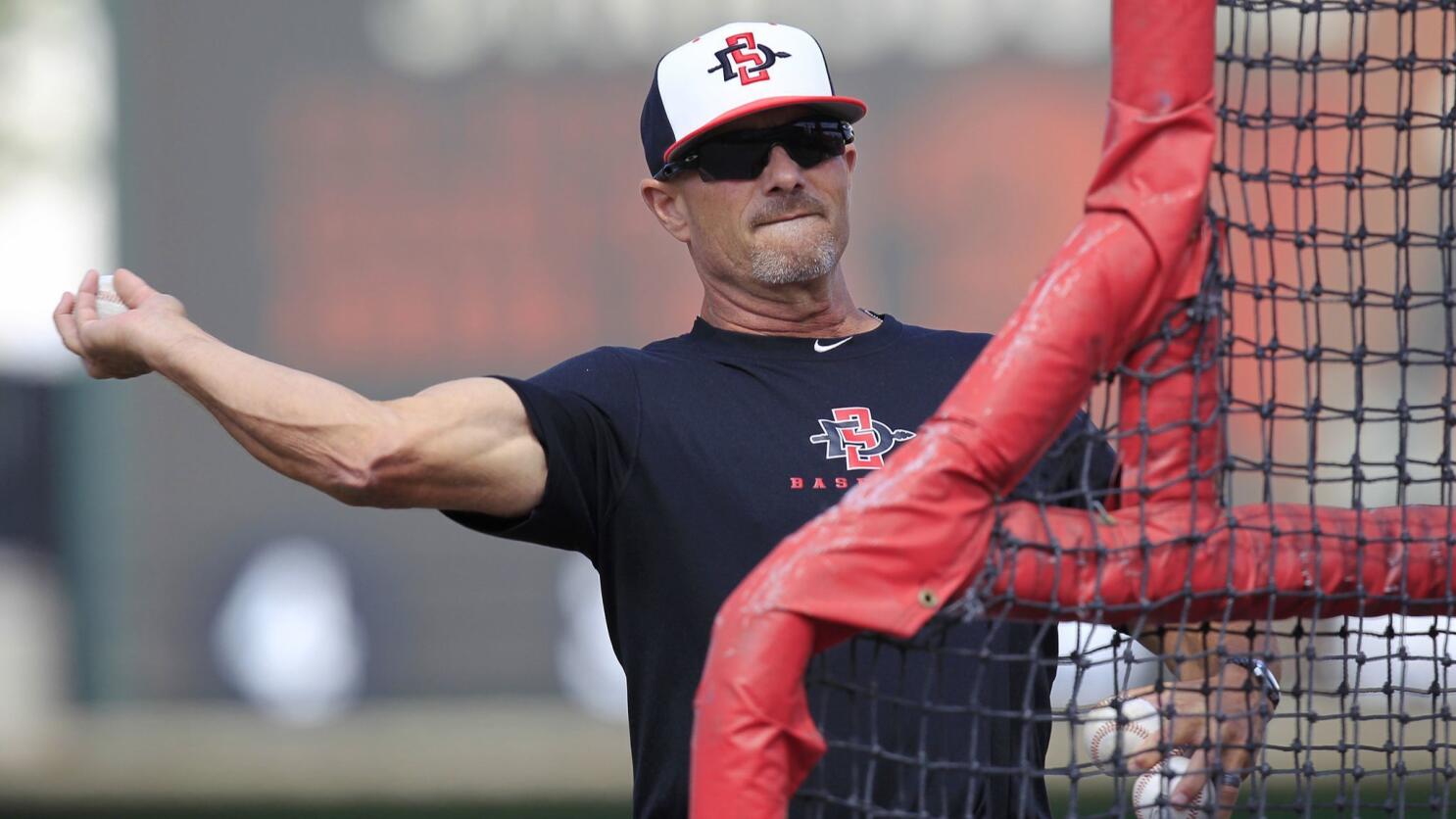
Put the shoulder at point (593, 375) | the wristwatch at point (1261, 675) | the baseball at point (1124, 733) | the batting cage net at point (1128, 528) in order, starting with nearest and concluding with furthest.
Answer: the batting cage net at point (1128, 528)
the baseball at point (1124, 733)
the wristwatch at point (1261, 675)
the shoulder at point (593, 375)

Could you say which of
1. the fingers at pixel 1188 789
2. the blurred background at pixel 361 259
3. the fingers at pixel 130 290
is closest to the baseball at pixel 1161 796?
the fingers at pixel 1188 789

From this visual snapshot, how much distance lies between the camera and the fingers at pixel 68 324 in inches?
83.1

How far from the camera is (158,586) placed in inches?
233

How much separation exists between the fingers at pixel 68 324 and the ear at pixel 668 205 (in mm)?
792

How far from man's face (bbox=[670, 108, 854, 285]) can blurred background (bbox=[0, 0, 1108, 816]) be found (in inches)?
134

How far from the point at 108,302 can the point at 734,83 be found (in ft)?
2.68

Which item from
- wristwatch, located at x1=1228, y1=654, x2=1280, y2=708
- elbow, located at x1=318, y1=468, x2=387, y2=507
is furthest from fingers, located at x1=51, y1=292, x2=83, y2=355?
wristwatch, located at x1=1228, y1=654, x2=1280, y2=708

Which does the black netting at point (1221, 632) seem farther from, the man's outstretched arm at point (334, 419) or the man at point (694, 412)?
the man's outstretched arm at point (334, 419)

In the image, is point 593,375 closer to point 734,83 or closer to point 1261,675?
point 734,83

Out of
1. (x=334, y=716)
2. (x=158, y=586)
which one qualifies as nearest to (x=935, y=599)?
(x=334, y=716)

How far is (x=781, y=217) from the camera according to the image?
2449 millimetres

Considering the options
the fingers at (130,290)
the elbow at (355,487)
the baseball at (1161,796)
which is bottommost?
the baseball at (1161,796)

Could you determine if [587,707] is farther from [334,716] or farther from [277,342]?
[277,342]

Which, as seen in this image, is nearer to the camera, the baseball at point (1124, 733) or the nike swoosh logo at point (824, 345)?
the baseball at point (1124, 733)
